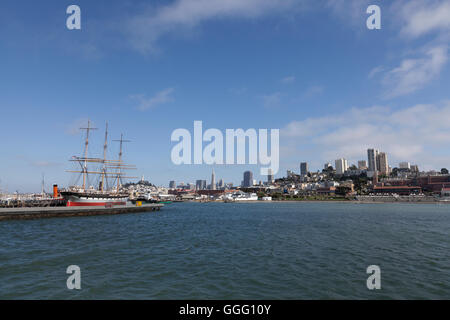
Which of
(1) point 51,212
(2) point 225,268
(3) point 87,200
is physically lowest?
(1) point 51,212

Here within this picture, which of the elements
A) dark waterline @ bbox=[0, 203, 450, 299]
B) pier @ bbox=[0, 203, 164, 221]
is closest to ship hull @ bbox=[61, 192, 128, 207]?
pier @ bbox=[0, 203, 164, 221]

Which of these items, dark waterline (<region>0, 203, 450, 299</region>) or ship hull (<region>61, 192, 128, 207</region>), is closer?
dark waterline (<region>0, 203, 450, 299</region>)

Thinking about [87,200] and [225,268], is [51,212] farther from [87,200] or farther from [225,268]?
[225,268]

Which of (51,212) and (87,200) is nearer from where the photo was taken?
(51,212)

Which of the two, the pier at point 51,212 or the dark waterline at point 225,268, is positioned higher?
the dark waterline at point 225,268

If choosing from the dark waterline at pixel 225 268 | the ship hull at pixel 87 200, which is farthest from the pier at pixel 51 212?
the dark waterline at pixel 225 268

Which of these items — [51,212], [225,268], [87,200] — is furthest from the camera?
[87,200]

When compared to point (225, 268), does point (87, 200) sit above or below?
below

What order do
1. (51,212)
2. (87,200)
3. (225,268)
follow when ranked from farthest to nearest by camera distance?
(87,200)
(51,212)
(225,268)

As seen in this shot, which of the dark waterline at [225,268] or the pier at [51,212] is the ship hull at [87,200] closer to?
the pier at [51,212]

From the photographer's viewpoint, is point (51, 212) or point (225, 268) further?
point (51, 212)

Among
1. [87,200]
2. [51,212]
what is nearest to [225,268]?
[51,212]

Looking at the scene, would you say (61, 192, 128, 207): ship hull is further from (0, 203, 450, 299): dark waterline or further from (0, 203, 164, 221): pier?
(0, 203, 450, 299): dark waterline

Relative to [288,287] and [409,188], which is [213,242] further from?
[409,188]
